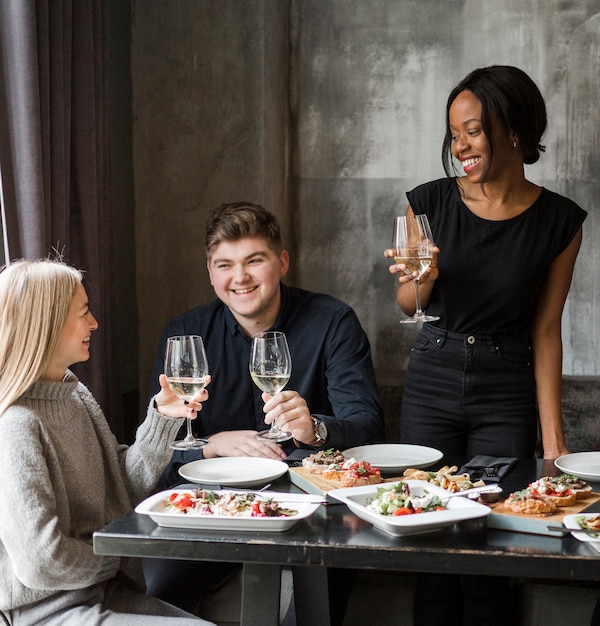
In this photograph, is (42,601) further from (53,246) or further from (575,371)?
(575,371)

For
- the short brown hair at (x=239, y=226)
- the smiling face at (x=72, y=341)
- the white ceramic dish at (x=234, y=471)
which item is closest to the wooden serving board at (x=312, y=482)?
the white ceramic dish at (x=234, y=471)

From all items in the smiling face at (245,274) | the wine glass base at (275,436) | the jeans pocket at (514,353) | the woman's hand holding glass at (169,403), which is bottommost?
the wine glass base at (275,436)

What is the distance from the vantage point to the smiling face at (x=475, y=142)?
2.35 m

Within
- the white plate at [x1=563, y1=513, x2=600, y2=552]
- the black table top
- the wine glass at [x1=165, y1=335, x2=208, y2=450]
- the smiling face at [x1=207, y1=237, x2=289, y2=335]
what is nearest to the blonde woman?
the wine glass at [x1=165, y1=335, x2=208, y2=450]

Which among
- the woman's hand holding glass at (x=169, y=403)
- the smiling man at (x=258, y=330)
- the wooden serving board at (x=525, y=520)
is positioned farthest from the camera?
the smiling man at (x=258, y=330)

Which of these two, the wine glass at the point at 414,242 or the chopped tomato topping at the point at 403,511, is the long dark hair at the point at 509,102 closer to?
the wine glass at the point at 414,242

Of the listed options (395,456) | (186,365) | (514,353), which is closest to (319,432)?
(395,456)

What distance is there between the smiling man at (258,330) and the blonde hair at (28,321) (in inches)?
25.9

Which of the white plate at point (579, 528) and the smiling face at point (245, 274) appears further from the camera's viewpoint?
the smiling face at point (245, 274)

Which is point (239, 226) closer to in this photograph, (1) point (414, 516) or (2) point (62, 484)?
(2) point (62, 484)

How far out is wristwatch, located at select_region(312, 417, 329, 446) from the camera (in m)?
2.07

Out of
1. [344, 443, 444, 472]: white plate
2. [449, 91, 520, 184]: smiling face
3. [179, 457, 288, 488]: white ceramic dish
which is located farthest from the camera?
[449, 91, 520, 184]: smiling face

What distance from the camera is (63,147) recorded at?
2906 millimetres

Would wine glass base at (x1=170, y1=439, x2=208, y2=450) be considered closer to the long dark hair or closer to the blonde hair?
the blonde hair
